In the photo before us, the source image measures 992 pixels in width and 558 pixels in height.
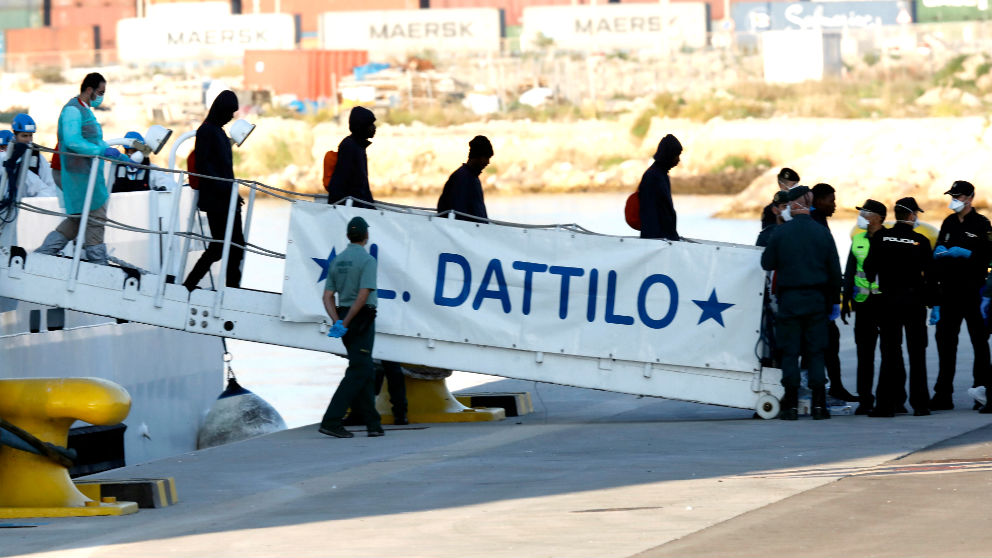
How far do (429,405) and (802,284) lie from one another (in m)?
3.54

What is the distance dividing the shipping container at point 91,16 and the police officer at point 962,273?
4284 inches

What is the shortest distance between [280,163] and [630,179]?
17.9 metres

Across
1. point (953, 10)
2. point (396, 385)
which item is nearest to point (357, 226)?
point (396, 385)

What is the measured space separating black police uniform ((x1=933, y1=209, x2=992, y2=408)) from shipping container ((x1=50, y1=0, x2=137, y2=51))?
10882 cm

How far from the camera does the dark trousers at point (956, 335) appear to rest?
14.2 m

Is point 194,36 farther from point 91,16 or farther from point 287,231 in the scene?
point 287,231

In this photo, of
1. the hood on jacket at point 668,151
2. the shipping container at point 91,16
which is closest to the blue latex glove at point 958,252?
the hood on jacket at point 668,151

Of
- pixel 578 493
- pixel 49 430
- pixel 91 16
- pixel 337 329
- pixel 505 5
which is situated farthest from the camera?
pixel 91 16

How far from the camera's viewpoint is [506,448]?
42.7ft

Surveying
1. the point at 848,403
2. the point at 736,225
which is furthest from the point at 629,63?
the point at 848,403

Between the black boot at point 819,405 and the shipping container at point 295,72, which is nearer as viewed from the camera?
the black boot at point 819,405

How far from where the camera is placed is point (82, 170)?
1420cm

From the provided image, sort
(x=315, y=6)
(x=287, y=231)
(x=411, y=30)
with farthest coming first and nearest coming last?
(x=315, y=6) < (x=411, y=30) < (x=287, y=231)

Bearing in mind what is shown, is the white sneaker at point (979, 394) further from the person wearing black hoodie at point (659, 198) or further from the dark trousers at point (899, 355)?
the person wearing black hoodie at point (659, 198)
